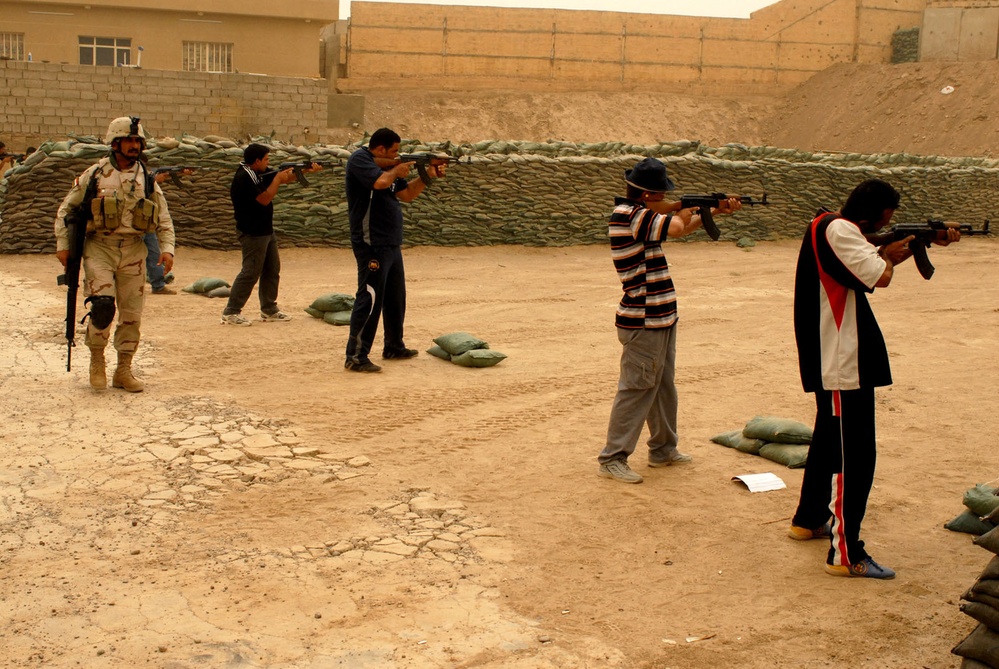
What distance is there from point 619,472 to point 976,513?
1756mm

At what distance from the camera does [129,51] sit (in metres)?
28.9

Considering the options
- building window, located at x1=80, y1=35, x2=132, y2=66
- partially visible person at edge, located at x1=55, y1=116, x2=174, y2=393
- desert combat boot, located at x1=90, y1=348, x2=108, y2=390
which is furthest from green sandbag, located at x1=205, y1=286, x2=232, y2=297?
building window, located at x1=80, y1=35, x2=132, y2=66

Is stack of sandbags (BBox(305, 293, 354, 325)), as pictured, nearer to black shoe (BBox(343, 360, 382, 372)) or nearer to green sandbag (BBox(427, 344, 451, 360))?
green sandbag (BBox(427, 344, 451, 360))

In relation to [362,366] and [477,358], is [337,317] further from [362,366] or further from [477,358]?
[477,358]

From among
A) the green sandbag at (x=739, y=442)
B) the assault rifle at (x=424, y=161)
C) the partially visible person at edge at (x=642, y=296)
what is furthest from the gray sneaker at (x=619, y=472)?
the assault rifle at (x=424, y=161)

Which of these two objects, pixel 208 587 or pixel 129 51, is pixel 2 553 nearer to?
pixel 208 587

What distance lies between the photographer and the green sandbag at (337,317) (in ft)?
32.9

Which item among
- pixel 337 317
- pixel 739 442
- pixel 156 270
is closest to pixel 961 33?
pixel 156 270

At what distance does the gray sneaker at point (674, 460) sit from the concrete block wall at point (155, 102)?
1872 centimetres

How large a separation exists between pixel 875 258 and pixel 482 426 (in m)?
3.06

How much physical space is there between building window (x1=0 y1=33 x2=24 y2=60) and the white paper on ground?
2758 centimetres

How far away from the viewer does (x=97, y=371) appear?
733cm

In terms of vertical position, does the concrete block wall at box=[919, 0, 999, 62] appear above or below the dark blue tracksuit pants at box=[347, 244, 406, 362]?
above

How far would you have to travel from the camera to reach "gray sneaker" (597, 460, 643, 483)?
18.7 ft
